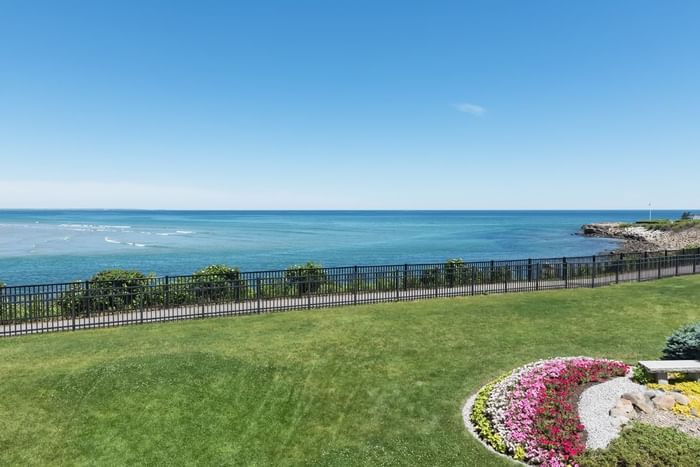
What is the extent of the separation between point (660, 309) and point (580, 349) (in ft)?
21.5

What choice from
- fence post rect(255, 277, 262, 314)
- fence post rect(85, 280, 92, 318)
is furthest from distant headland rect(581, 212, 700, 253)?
fence post rect(85, 280, 92, 318)

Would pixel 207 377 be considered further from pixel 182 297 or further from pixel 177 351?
pixel 182 297

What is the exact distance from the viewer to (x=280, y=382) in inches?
396

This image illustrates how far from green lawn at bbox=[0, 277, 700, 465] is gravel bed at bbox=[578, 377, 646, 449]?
1724 millimetres

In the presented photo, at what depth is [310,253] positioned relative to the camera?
219 feet

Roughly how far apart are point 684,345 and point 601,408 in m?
3.23

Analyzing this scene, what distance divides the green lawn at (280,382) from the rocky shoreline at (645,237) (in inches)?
1966

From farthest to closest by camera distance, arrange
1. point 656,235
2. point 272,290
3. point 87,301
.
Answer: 1. point 656,235
2. point 272,290
3. point 87,301

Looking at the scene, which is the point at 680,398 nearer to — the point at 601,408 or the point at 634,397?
the point at 634,397

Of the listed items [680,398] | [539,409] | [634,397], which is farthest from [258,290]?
[680,398]

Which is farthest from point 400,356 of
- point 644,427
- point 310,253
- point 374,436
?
point 310,253

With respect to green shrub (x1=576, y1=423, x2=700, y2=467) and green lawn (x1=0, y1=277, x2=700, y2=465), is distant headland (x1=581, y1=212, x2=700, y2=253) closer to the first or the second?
green lawn (x1=0, y1=277, x2=700, y2=465)

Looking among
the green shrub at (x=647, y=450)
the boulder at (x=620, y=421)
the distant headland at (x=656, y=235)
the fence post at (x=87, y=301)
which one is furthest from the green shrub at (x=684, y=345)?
the distant headland at (x=656, y=235)

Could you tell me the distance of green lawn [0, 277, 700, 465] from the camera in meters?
7.89
